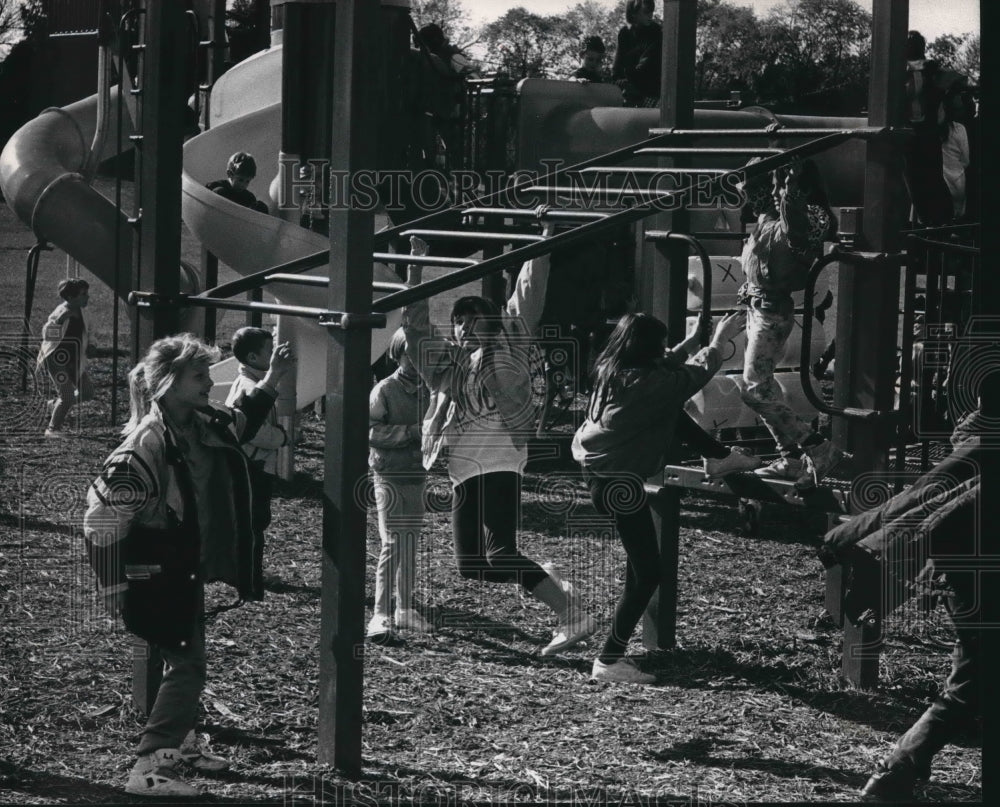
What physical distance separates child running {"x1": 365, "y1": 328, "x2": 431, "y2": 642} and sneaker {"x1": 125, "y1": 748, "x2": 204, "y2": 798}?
2.18 meters

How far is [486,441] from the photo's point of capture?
21.5 ft

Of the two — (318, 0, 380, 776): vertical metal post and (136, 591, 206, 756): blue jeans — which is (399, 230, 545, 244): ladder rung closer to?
(318, 0, 380, 776): vertical metal post

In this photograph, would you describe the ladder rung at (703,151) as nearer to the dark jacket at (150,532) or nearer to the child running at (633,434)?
the child running at (633,434)

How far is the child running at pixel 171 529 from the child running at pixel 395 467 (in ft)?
6.01

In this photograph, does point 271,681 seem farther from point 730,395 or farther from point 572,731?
point 730,395

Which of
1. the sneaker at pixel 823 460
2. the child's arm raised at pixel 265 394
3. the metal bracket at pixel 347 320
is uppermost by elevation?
the metal bracket at pixel 347 320

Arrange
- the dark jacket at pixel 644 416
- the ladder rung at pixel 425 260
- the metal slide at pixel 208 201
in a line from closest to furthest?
the dark jacket at pixel 644 416, the ladder rung at pixel 425 260, the metal slide at pixel 208 201

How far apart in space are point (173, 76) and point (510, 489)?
2.42 m

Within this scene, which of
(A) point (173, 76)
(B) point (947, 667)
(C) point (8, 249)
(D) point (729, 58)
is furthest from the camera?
(C) point (8, 249)

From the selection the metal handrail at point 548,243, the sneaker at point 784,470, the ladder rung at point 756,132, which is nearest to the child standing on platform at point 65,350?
the metal handrail at point 548,243

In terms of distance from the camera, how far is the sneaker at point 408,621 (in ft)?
23.5

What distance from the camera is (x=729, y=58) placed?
19797mm

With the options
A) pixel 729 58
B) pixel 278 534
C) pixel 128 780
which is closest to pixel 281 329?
Answer: pixel 278 534

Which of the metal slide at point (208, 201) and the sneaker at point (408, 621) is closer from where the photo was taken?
the sneaker at point (408, 621)
